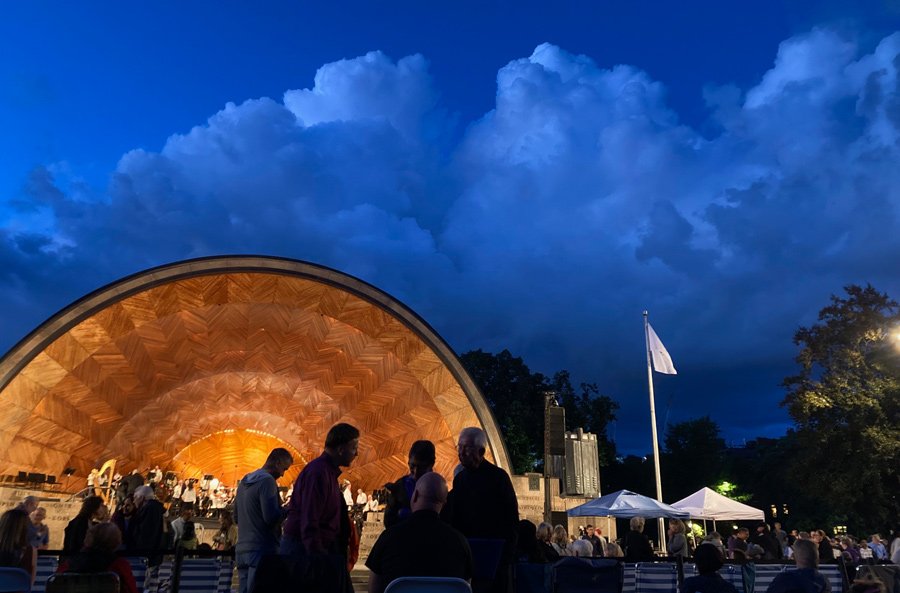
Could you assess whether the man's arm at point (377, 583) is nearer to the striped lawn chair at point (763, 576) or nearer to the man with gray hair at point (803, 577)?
the man with gray hair at point (803, 577)

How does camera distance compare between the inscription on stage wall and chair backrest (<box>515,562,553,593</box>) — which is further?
the inscription on stage wall

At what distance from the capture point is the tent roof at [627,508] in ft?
35.7

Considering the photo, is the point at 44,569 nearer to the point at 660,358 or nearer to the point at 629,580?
the point at 629,580

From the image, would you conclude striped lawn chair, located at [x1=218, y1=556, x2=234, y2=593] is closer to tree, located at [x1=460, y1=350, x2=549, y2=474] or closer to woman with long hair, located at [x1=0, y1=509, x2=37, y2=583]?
woman with long hair, located at [x1=0, y1=509, x2=37, y2=583]

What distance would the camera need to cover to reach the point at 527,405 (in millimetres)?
36906

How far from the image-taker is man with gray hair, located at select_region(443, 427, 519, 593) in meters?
3.76

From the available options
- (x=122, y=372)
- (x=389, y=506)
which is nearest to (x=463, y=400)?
(x=122, y=372)

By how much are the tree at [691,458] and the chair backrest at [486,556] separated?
45.1m

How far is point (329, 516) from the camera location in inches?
154

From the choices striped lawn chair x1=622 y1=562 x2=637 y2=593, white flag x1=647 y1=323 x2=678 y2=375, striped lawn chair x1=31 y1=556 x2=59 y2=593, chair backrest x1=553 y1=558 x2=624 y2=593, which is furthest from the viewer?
white flag x1=647 y1=323 x2=678 y2=375

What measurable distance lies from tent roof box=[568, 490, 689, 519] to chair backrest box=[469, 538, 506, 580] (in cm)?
779

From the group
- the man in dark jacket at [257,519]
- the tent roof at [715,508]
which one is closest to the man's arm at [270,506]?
the man in dark jacket at [257,519]

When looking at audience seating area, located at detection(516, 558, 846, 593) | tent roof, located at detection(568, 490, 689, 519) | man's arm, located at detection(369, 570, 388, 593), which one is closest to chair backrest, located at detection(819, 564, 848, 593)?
audience seating area, located at detection(516, 558, 846, 593)

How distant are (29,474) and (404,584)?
1663 cm
